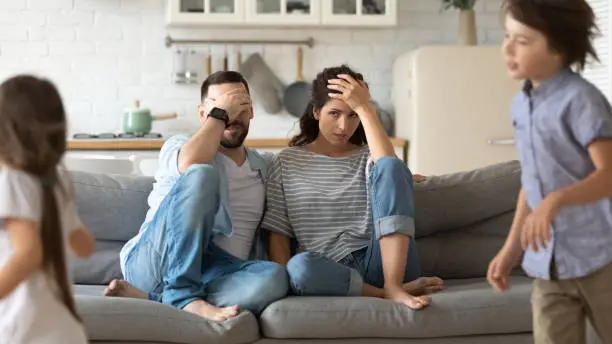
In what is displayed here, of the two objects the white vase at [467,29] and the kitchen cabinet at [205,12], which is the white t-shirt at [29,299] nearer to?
the kitchen cabinet at [205,12]

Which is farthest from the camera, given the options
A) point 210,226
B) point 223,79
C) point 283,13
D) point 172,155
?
point 283,13

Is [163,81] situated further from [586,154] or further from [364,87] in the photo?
[586,154]

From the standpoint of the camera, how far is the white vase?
5.00 meters

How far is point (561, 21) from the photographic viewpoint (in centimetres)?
167

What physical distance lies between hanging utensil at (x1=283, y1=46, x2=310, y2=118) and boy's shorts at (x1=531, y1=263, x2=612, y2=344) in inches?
139

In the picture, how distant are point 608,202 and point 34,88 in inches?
44.2

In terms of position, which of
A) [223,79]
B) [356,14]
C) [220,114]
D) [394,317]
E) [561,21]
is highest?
[356,14]

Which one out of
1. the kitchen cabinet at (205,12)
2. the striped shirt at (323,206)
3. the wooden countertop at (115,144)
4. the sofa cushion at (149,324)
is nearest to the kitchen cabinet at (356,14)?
the kitchen cabinet at (205,12)

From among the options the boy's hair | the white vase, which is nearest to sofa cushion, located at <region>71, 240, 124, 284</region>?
the boy's hair

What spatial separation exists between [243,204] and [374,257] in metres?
0.45

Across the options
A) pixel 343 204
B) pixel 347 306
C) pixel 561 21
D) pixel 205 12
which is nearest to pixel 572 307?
pixel 561 21

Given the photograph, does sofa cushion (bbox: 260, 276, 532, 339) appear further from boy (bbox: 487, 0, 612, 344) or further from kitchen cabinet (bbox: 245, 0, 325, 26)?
kitchen cabinet (bbox: 245, 0, 325, 26)

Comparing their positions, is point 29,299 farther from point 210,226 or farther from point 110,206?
point 110,206

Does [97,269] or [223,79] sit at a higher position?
[223,79]
